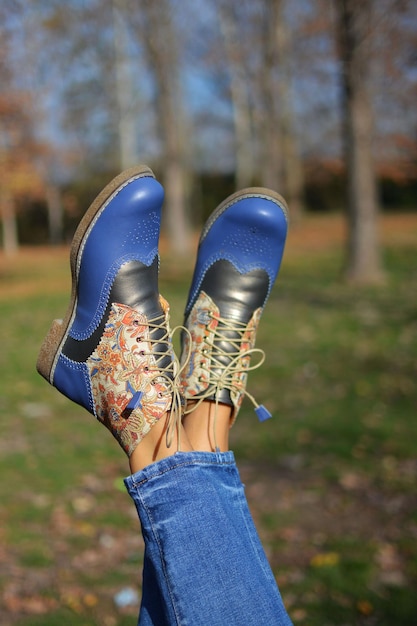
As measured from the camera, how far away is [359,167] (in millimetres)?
9766

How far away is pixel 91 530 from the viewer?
10.5 feet

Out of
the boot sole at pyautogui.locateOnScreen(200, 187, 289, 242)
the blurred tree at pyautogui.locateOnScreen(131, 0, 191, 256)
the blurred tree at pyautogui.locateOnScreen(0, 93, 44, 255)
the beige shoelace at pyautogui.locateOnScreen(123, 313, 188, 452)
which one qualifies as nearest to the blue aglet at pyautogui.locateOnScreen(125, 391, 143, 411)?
the beige shoelace at pyautogui.locateOnScreen(123, 313, 188, 452)

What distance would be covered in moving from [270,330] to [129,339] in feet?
18.1

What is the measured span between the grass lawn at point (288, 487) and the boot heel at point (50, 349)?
109 cm

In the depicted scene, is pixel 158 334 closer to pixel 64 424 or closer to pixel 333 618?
pixel 333 618

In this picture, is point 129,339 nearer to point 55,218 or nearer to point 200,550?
point 200,550

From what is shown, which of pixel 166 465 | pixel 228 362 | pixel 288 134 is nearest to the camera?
pixel 166 465

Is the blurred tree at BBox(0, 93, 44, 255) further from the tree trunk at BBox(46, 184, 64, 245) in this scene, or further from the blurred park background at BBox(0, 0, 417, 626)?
the tree trunk at BBox(46, 184, 64, 245)

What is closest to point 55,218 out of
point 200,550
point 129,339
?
point 129,339

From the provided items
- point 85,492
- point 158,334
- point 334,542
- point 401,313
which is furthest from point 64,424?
point 401,313

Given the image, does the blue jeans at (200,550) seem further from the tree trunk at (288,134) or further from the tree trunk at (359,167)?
the tree trunk at (288,134)

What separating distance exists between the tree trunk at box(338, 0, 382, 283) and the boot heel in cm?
815

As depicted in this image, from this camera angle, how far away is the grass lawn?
2627 millimetres

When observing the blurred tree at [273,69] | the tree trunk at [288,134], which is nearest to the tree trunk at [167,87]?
the blurred tree at [273,69]
